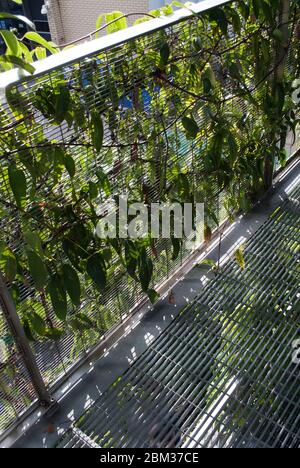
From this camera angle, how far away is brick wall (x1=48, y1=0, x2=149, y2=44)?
7.76 meters

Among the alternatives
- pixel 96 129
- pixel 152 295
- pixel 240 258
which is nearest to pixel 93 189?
pixel 96 129

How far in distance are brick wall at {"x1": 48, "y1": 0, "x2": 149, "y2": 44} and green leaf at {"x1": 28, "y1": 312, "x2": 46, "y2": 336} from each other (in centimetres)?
765

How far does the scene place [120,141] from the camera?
43.8 inches

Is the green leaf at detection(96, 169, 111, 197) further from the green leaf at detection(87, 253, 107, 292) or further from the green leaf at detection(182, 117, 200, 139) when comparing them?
the green leaf at detection(182, 117, 200, 139)

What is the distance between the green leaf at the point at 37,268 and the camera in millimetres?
914

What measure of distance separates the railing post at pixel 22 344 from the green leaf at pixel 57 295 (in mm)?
92

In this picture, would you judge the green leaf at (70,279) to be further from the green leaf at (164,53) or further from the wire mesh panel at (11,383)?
the green leaf at (164,53)

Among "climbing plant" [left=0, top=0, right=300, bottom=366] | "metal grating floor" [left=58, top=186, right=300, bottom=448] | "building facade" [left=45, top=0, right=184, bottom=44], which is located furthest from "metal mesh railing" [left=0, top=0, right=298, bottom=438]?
"building facade" [left=45, top=0, right=184, bottom=44]

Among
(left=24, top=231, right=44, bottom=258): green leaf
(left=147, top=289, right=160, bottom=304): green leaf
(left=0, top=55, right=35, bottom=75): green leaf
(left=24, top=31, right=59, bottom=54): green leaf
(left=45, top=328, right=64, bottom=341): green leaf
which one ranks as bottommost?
(left=147, top=289, right=160, bottom=304): green leaf

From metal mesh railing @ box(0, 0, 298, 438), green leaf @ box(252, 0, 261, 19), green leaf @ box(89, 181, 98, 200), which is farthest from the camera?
green leaf @ box(252, 0, 261, 19)

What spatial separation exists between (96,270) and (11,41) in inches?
21.9

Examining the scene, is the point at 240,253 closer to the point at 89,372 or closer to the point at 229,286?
the point at 229,286
